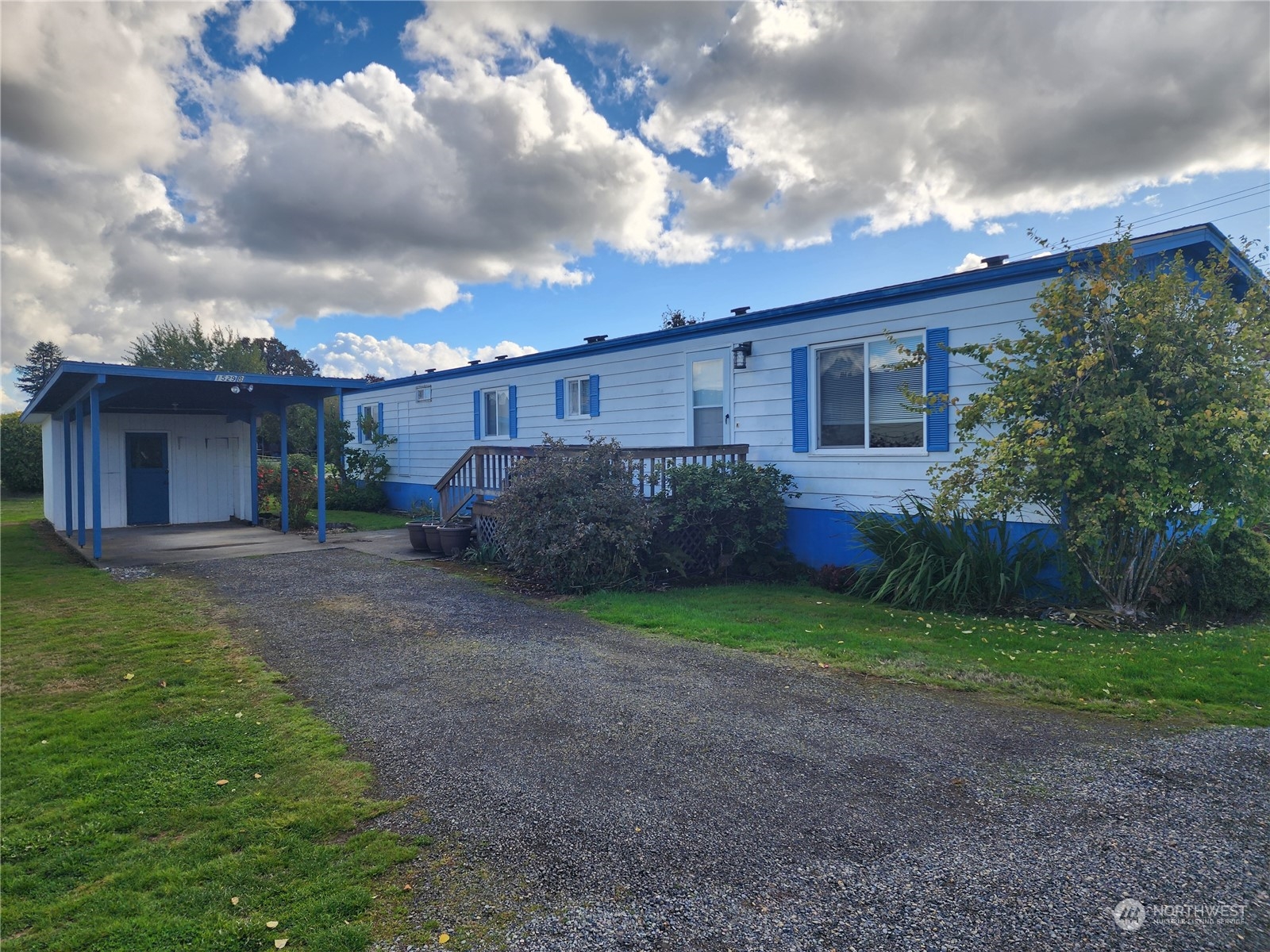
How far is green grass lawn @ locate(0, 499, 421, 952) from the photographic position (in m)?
2.44

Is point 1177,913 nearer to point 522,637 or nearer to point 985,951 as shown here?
point 985,951

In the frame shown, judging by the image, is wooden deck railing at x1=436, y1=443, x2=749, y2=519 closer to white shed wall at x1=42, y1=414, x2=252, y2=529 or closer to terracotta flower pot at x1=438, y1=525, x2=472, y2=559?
terracotta flower pot at x1=438, y1=525, x2=472, y2=559

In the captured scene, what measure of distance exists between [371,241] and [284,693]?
14302 mm

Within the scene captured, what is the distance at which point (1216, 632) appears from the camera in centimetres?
646

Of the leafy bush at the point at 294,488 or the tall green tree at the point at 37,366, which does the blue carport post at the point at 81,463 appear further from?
the tall green tree at the point at 37,366

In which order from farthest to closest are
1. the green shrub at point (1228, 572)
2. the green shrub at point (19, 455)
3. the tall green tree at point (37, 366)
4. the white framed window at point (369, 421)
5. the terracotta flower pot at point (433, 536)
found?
the tall green tree at point (37, 366) < the green shrub at point (19, 455) < the white framed window at point (369, 421) < the terracotta flower pot at point (433, 536) < the green shrub at point (1228, 572)

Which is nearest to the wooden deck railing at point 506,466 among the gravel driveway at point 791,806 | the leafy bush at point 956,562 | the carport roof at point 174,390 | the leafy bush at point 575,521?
the leafy bush at point 575,521

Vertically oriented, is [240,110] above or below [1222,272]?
above

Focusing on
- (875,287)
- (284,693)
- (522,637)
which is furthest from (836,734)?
(875,287)

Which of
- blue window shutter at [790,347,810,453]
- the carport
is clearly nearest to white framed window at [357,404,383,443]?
the carport

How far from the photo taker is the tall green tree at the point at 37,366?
54906mm

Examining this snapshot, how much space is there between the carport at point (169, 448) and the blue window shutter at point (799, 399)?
26.5 feet

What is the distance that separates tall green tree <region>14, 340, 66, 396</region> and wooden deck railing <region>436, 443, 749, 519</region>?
5693 cm

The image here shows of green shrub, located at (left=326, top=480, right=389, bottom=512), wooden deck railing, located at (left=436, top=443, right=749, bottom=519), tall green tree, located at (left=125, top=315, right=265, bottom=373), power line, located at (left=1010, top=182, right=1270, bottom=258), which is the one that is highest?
tall green tree, located at (left=125, top=315, right=265, bottom=373)
